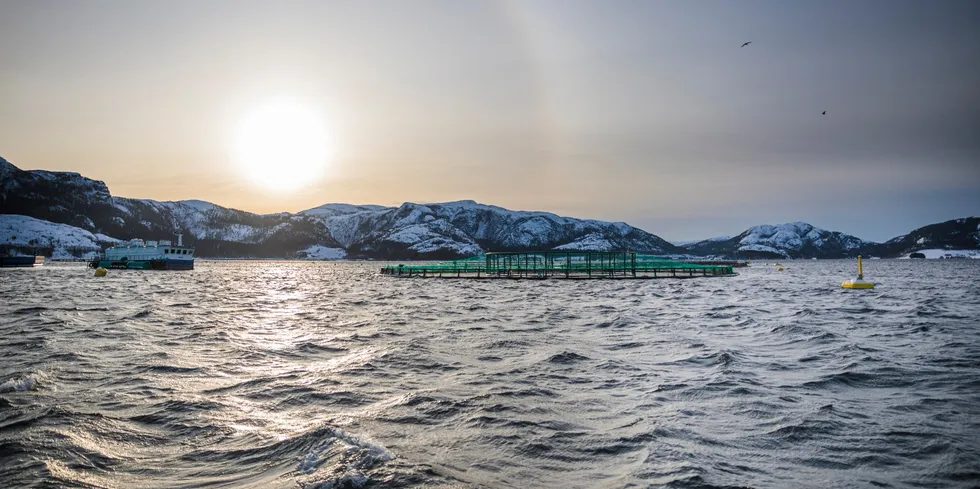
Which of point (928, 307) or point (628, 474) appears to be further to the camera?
point (928, 307)

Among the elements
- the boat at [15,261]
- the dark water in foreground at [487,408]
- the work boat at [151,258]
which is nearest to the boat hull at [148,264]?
the work boat at [151,258]

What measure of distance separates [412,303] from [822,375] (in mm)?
37451

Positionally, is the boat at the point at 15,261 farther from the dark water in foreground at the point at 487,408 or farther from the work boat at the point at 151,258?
the dark water in foreground at the point at 487,408

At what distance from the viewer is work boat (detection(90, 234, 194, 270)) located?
154m

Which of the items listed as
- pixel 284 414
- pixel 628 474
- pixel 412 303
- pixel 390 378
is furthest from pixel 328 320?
pixel 628 474

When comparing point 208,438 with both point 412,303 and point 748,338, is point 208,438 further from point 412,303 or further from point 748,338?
point 412,303

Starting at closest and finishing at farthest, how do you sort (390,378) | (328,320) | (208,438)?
(208,438) < (390,378) < (328,320)

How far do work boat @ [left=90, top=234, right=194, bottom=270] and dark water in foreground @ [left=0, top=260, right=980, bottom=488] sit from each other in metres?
141

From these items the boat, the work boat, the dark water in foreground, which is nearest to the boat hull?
the work boat

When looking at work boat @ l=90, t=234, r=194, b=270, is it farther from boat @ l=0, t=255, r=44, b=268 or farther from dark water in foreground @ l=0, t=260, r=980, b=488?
dark water in foreground @ l=0, t=260, r=980, b=488

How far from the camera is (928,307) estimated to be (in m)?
45.6

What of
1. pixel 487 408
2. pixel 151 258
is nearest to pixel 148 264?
pixel 151 258

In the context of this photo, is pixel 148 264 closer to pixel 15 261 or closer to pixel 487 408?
pixel 15 261

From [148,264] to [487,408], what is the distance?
170 metres
